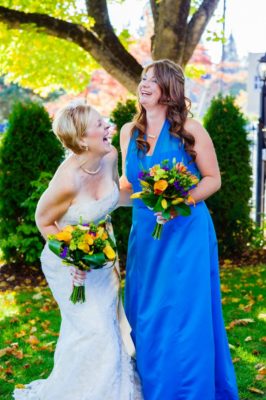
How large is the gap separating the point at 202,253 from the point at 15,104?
5.21 meters

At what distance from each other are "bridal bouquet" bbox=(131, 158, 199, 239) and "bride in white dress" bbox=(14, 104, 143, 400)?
1.05 ft

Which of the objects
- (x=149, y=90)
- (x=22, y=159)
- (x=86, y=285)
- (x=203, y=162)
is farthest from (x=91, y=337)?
(x=22, y=159)

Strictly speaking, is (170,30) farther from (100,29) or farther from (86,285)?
(86,285)

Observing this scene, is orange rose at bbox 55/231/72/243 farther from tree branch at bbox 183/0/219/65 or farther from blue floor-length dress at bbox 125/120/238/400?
tree branch at bbox 183/0/219/65

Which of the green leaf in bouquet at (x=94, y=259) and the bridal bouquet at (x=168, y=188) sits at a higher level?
the bridal bouquet at (x=168, y=188)

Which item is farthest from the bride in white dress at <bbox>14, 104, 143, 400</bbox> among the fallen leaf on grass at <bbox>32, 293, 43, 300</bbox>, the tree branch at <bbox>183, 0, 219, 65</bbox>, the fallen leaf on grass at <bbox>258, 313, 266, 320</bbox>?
the tree branch at <bbox>183, 0, 219, 65</bbox>

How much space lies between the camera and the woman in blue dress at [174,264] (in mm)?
4266

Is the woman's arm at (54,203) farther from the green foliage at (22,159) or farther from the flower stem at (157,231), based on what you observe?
the green foliage at (22,159)

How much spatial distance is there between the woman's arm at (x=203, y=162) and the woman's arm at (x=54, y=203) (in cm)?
77

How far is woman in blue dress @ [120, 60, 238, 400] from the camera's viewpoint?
14.0 ft

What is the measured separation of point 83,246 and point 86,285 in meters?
0.52

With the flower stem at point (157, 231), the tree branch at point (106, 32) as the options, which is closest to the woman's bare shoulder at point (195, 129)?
the flower stem at point (157, 231)

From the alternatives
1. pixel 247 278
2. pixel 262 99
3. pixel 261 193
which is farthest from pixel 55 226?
pixel 262 99

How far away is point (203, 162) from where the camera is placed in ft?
14.1
